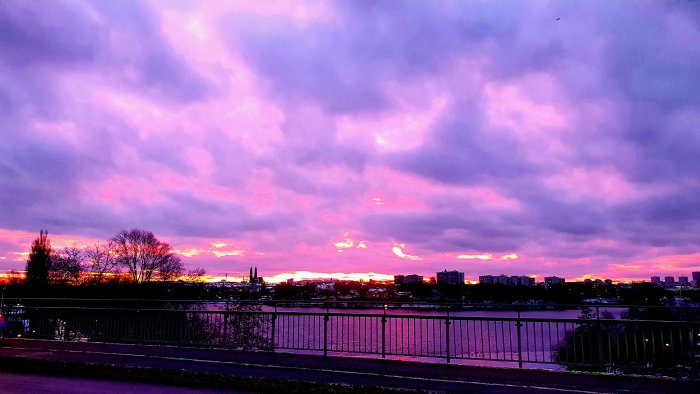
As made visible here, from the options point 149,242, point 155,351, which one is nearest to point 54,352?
point 155,351

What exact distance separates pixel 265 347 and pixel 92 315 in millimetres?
6775

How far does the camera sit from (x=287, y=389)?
9656 millimetres

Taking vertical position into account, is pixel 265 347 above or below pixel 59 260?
below

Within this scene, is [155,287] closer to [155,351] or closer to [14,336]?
[14,336]

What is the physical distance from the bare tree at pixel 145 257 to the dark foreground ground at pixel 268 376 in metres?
67.1

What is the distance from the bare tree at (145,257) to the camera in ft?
252

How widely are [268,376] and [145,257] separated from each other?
74.7 metres

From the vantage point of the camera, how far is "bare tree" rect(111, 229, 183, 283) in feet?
252

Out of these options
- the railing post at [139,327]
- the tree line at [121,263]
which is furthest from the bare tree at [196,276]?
the railing post at [139,327]

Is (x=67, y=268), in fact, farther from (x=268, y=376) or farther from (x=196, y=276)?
(x=268, y=376)

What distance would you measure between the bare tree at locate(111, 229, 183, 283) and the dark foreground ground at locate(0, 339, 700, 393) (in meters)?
67.1

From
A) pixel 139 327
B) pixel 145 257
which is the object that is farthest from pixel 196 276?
pixel 139 327

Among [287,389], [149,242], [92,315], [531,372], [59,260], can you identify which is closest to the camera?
[287,389]

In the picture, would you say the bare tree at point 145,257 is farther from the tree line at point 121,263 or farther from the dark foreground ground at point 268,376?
the dark foreground ground at point 268,376
